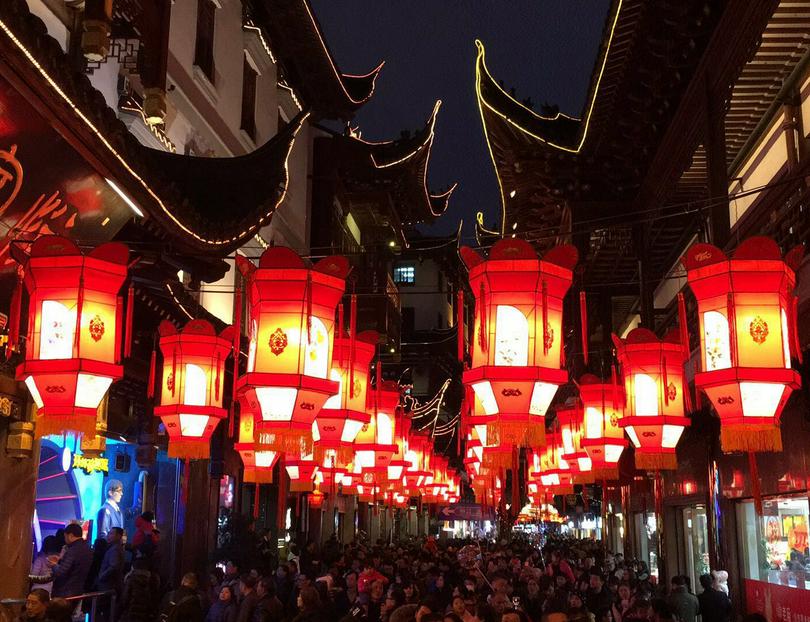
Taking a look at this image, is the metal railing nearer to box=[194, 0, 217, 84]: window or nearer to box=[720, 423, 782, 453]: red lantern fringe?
box=[720, 423, 782, 453]: red lantern fringe

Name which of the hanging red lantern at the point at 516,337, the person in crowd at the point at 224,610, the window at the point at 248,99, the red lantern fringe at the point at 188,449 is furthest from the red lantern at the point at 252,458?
the window at the point at 248,99

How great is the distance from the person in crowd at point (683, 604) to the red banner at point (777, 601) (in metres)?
1.02

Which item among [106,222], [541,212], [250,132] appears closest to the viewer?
[106,222]

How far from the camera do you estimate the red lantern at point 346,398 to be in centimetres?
1212

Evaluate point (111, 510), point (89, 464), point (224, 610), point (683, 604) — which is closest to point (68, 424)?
point (224, 610)

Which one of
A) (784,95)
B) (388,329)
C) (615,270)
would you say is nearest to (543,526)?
(388,329)

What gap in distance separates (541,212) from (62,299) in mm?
12949

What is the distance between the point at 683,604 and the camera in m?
11.3

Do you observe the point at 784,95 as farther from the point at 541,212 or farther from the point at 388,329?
the point at 388,329

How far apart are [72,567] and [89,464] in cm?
449

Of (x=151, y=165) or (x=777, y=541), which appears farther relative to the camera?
(x=777, y=541)

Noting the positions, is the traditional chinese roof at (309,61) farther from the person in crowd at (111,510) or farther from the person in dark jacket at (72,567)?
the person in dark jacket at (72,567)

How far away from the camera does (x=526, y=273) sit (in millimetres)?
8578

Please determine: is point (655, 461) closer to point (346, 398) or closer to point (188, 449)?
point (346, 398)
